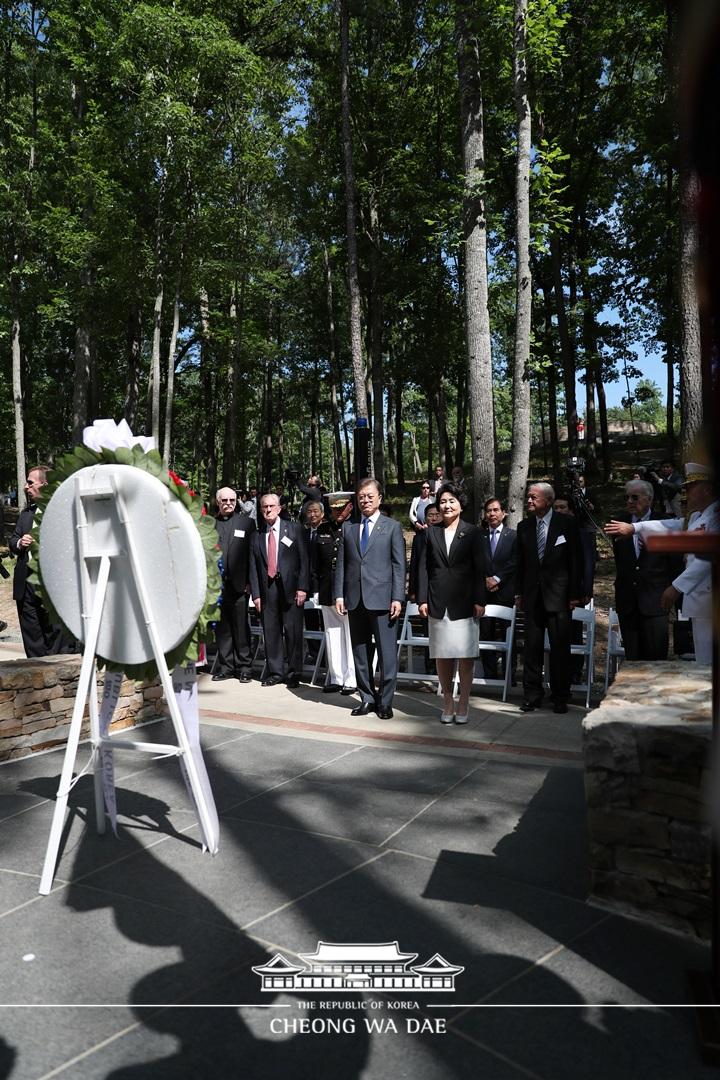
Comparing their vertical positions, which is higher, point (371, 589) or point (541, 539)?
point (541, 539)

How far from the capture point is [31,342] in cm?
3303

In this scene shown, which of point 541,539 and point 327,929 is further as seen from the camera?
point 541,539

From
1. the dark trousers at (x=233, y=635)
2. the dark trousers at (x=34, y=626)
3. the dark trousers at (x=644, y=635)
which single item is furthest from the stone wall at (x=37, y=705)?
the dark trousers at (x=644, y=635)

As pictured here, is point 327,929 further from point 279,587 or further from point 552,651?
point 279,587

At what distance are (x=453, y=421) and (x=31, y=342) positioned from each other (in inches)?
1825

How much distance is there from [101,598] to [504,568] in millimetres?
5915

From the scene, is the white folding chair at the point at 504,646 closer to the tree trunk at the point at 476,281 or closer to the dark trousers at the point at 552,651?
the dark trousers at the point at 552,651

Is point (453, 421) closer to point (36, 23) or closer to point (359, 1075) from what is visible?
point (36, 23)

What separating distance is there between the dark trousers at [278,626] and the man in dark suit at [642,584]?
3472 mm

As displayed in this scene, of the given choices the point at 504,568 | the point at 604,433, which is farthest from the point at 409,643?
the point at 604,433

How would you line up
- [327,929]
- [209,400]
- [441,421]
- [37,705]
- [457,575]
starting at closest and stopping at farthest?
[327,929] → [37,705] → [457,575] → [441,421] → [209,400]

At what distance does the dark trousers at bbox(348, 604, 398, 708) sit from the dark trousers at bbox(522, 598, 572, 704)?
4.08 ft

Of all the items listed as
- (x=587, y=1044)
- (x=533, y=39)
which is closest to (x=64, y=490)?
(x=587, y=1044)

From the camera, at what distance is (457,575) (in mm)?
7262
